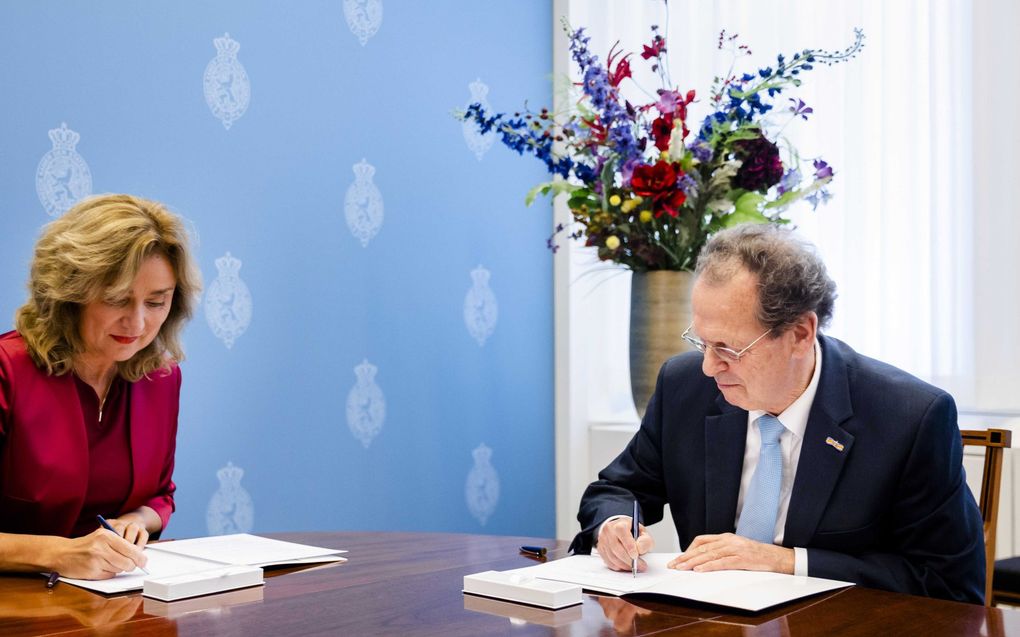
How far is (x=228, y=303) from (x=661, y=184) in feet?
4.05

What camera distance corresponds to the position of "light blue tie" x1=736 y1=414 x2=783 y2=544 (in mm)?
1861

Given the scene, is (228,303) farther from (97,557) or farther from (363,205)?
(97,557)

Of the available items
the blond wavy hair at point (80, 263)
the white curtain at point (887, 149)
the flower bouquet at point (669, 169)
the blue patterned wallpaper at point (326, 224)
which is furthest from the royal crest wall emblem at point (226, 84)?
the white curtain at point (887, 149)

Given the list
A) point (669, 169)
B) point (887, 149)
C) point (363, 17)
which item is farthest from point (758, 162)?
point (363, 17)

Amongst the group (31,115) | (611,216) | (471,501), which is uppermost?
(31,115)

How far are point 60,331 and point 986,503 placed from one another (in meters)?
→ 1.83

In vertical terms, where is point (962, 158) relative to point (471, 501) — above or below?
above

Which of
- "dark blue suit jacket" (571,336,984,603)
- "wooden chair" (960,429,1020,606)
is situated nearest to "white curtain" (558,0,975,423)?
"wooden chair" (960,429,1020,606)

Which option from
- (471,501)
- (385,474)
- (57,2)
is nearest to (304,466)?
(385,474)

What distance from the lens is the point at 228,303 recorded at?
2984 mm

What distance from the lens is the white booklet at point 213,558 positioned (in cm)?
162

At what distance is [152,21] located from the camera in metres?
2.80

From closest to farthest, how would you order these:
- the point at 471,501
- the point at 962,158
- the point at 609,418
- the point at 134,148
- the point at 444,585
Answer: the point at 444,585 < the point at 134,148 < the point at 962,158 < the point at 471,501 < the point at 609,418

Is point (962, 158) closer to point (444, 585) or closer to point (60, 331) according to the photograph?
point (444, 585)
